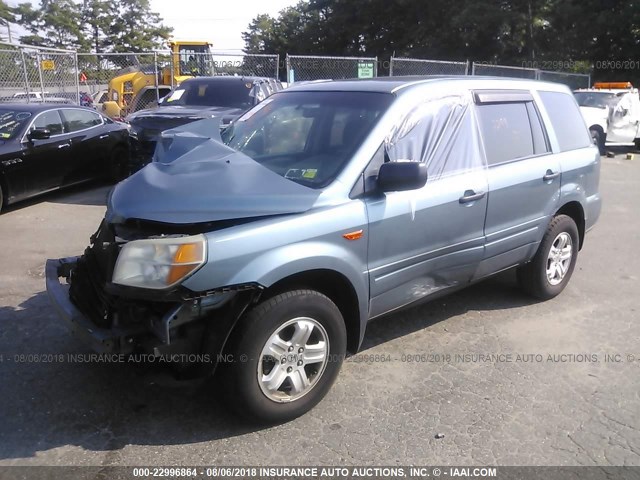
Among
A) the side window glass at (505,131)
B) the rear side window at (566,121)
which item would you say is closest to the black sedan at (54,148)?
the side window glass at (505,131)

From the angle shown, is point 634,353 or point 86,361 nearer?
point 86,361

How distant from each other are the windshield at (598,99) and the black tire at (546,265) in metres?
13.1

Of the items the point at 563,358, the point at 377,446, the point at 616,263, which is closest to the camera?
the point at 377,446

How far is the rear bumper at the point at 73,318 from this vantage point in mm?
2854

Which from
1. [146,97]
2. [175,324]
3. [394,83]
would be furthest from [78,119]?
[146,97]

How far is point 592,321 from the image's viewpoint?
4746mm

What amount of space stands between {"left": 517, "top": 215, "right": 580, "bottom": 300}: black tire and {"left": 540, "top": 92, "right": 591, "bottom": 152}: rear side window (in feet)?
2.15

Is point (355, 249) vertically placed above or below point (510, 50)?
Answer: below

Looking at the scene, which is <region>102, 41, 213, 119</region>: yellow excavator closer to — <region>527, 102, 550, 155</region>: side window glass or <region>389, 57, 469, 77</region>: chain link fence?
<region>389, 57, 469, 77</region>: chain link fence

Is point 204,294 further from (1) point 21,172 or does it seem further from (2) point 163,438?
(1) point 21,172

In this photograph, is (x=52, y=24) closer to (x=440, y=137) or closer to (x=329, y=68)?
(x=329, y=68)

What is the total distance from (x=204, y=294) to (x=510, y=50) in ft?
111

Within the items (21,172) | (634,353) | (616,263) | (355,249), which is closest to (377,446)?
(355,249)

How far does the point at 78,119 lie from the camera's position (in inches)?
368
